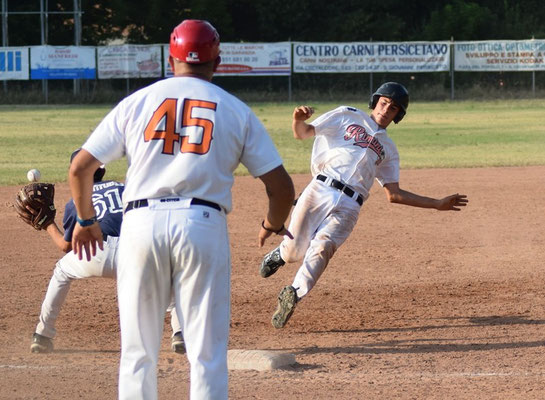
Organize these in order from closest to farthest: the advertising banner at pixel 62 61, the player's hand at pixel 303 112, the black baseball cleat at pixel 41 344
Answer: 1. the black baseball cleat at pixel 41 344
2. the player's hand at pixel 303 112
3. the advertising banner at pixel 62 61

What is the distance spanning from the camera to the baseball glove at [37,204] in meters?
6.18

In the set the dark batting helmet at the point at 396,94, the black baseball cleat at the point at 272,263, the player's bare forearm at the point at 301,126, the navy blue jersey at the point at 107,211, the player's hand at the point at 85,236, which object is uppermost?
the dark batting helmet at the point at 396,94

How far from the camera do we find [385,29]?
44.3 meters

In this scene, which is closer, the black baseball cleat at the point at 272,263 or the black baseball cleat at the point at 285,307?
the black baseball cleat at the point at 285,307

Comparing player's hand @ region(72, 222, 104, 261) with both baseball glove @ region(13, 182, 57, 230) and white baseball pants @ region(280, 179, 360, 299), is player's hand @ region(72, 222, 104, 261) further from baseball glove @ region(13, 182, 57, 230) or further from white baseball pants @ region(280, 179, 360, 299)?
white baseball pants @ region(280, 179, 360, 299)

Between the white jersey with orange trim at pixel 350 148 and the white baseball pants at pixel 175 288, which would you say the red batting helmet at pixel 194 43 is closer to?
the white baseball pants at pixel 175 288

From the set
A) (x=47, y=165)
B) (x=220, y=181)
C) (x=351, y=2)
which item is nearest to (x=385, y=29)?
(x=351, y=2)

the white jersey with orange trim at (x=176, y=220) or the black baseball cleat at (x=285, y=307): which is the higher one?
the white jersey with orange trim at (x=176, y=220)

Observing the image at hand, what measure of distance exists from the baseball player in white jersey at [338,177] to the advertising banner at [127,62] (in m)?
28.8

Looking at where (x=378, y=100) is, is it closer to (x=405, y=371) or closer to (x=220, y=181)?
(x=405, y=371)

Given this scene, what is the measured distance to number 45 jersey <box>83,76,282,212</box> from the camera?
3996 millimetres

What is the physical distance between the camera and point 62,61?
115ft

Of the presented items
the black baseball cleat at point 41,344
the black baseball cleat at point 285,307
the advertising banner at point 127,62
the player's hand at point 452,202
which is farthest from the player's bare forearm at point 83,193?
the advertising banner at point 127,62

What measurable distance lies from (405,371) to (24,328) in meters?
2.93
